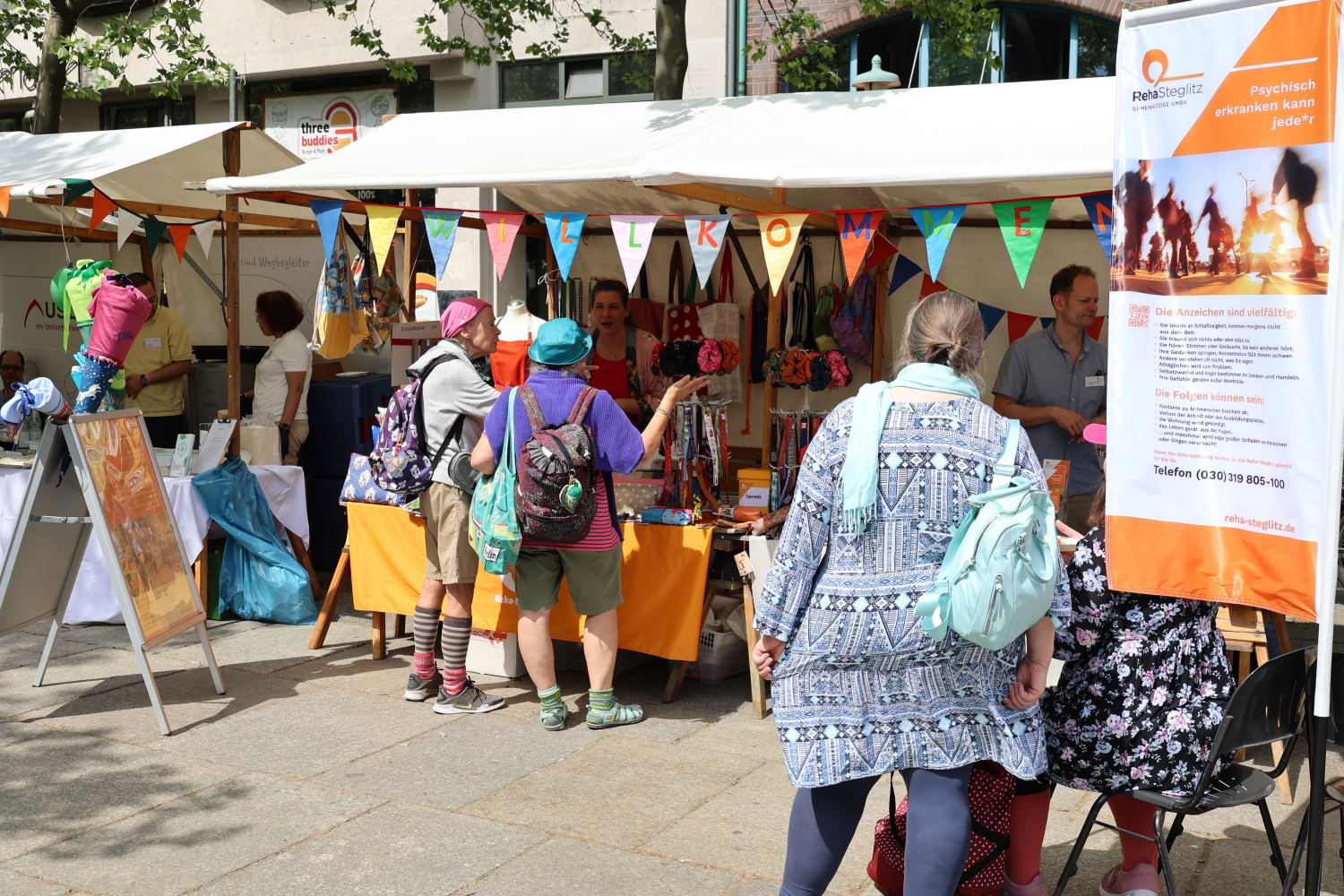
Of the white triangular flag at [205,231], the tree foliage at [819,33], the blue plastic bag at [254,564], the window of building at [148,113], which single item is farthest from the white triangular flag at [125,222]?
the window of building at [148,113]

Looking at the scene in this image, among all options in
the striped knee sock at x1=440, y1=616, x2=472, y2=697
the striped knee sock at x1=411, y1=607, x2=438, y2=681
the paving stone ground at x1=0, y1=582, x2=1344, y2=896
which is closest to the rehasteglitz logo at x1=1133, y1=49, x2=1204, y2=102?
the paving stone ground at x1=0, y1=582, x2=1344, y2=896

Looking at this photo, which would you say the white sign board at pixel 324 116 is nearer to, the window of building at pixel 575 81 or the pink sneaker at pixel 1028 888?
the window of building at pixel 575 81

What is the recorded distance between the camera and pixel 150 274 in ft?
28.3

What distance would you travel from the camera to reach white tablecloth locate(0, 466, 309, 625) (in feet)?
20.6

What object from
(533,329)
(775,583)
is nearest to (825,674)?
(775,583)

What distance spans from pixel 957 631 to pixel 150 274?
24.9 feet

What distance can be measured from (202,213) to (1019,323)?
467 centimetres

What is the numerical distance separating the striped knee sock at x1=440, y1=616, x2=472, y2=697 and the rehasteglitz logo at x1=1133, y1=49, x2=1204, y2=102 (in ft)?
11.2

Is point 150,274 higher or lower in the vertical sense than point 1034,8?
lower

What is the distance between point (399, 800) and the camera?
13.6 ft

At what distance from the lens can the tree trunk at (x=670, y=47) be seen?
7254 mm

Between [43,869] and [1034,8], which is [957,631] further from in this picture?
[1034,8]

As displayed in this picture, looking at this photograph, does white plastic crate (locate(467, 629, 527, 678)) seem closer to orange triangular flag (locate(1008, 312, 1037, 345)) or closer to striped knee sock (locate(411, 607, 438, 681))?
striped knee sock (locate(411, 607, 438, 681))

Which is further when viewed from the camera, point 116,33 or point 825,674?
point 116,33
